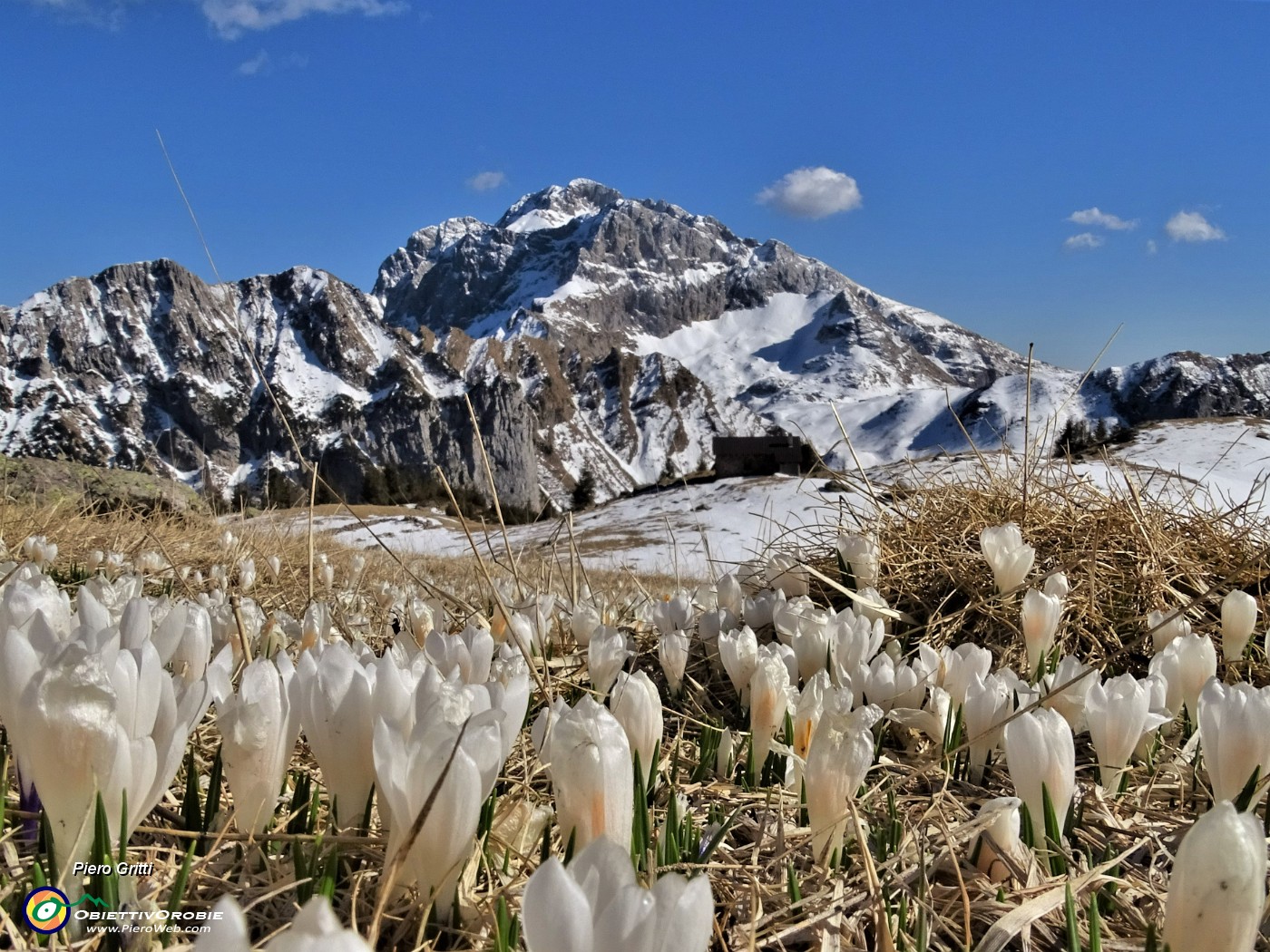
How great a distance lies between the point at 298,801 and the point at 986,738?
1.11 metres

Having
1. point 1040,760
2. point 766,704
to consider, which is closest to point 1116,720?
point 1040,760

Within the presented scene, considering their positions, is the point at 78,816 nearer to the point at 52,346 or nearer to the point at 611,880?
the point at 611,880

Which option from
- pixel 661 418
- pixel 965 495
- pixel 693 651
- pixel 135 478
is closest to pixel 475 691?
pixel 693 651

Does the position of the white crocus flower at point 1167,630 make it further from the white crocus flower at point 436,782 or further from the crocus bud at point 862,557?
the white crocus flower at point 436,782

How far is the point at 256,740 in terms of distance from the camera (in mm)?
1065

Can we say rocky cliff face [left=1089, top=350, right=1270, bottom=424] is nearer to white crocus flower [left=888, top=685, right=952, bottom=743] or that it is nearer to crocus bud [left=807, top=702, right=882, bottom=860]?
white crocus flower [left=888, top=685, right=952, bottom=743]

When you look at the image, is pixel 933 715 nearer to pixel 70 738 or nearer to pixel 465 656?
pixel 465 656

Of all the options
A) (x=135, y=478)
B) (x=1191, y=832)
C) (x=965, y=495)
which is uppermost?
(x=135, y=478)

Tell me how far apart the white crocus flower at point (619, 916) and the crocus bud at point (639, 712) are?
1.99 feet

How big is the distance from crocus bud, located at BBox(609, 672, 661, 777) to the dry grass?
124 millimetres

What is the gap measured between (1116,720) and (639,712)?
2.53ft

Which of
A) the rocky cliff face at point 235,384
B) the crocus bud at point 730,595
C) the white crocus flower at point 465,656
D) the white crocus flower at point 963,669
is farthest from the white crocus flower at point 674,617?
the rocky cliff face at point 235,384

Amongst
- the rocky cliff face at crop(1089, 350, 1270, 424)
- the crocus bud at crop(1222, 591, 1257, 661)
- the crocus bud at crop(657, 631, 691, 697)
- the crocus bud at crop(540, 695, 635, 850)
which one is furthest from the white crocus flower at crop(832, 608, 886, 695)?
the rocky cliff face at crop(1089, 350, 1270, 424)

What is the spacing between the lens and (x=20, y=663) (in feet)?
3.26
